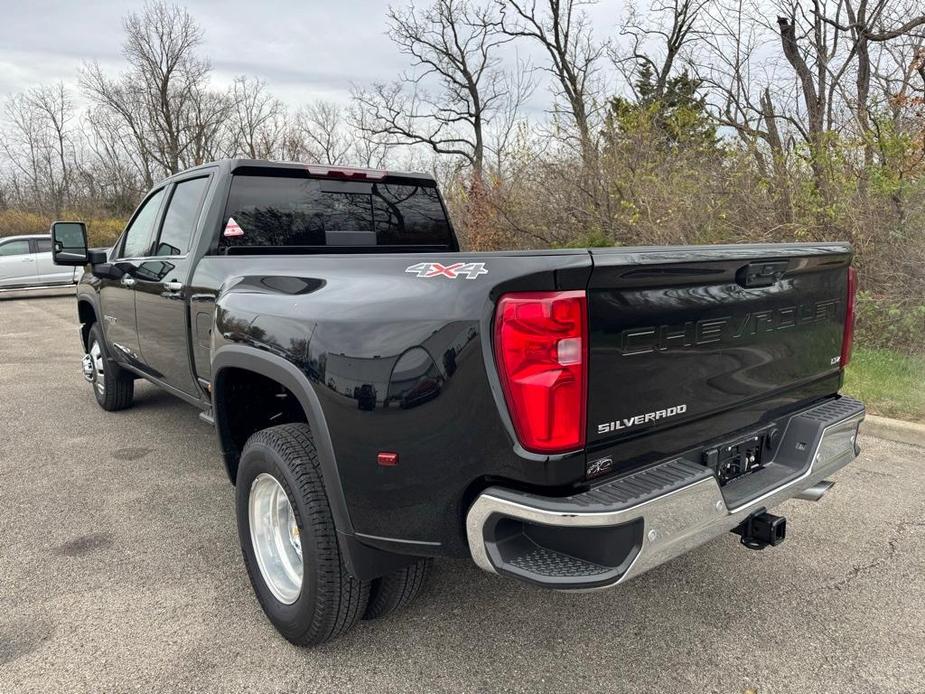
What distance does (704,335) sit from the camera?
221 cm

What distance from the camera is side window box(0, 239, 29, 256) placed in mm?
16297

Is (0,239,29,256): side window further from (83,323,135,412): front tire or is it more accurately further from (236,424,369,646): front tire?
(236,424,369,646): front tire

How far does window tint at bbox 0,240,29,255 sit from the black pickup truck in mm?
16585

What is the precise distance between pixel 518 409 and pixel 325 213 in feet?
8.38

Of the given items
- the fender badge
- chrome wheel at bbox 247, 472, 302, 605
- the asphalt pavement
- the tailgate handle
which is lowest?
the asphalt pavement

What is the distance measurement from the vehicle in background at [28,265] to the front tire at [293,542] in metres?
16.2

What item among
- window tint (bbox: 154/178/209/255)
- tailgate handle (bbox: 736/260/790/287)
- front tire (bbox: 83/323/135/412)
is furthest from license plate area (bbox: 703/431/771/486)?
front tire (bbox: 83/323/135/412)

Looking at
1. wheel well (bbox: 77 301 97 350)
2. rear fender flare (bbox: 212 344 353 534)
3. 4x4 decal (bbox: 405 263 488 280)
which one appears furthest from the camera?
wheel well (bbox: 77 301 97 350)

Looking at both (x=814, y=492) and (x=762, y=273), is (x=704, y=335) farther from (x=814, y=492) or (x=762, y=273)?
(x=814, y=492)

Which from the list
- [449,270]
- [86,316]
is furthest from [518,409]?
[86,316]

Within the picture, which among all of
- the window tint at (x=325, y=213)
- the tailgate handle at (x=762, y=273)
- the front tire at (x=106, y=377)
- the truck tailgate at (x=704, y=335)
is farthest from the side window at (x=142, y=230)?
Result: the tailgate handle at (x=762, y=273)

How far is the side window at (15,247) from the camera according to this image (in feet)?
53.5

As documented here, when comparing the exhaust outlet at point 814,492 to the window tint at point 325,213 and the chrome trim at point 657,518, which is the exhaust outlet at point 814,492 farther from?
the window tint at point 325,213

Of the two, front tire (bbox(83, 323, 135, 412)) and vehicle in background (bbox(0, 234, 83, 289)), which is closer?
front tire (bbox(83, 323, 135, 412))
